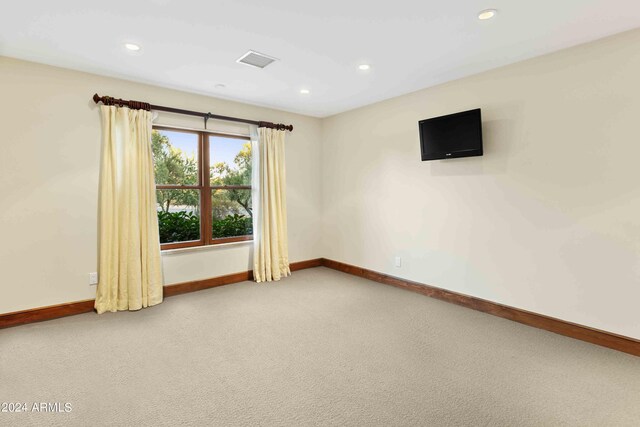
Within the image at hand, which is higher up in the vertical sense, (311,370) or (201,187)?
(201,187)

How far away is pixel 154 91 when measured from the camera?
383 cm

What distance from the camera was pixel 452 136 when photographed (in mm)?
3559

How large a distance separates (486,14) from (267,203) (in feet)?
11.0

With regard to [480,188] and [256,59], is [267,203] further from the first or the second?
[480,188]

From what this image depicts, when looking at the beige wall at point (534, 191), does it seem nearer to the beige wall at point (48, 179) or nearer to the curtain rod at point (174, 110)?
the curtain rod at point (174, 110)

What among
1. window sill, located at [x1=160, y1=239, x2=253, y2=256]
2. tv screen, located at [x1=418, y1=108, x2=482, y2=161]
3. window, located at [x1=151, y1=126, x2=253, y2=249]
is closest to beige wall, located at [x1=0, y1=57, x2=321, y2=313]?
window, located at [x1=151, y1=126, x2=253, y2=249]

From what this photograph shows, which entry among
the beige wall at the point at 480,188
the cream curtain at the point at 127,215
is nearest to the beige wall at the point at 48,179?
the beige wall at the point at 480,188

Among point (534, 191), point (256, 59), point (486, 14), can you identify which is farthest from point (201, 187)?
point (534, 191)

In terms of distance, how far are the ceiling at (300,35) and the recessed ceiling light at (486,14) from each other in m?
0.04

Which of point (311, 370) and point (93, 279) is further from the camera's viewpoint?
point (93, 279)

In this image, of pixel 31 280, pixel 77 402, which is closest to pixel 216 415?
pixel 77 402

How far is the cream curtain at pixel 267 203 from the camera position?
466 centimetres

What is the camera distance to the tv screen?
3359 millimetres

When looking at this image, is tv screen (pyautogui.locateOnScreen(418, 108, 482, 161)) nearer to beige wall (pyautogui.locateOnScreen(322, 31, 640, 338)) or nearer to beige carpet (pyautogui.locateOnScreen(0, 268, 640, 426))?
beige wall (pyautogui.locateOnScreen(322, 31, 640, 338))
